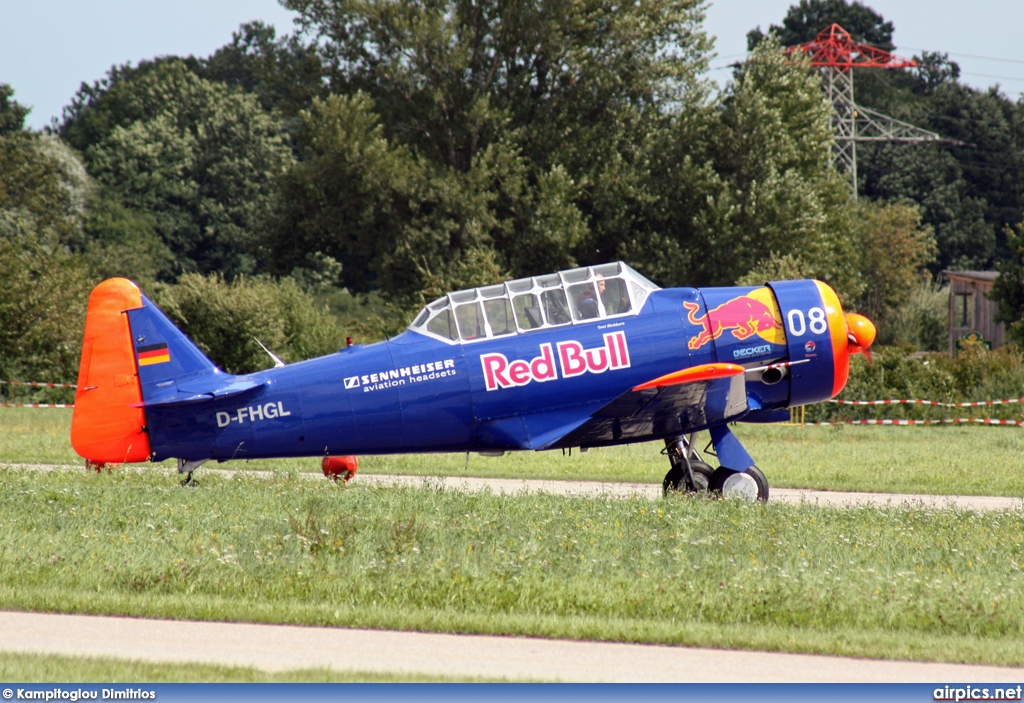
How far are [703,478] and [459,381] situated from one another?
3266mm

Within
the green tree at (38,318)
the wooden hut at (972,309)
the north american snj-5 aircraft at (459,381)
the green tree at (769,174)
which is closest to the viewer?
the north american snj-5 aircraft at (459,381)

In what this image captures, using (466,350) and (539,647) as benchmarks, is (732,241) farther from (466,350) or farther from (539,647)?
(539,647)

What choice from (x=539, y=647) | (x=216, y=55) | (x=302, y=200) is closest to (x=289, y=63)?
(x=302, y=200)

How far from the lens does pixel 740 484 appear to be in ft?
43.0

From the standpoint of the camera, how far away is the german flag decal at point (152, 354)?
13000mm

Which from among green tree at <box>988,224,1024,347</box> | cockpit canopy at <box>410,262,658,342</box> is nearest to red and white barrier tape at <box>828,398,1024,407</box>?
green tree at <box>988,224,1024,347</box>

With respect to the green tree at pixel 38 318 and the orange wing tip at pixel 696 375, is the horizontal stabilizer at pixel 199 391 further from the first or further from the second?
the green tree at pixel 38 318

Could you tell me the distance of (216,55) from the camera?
98188 mm

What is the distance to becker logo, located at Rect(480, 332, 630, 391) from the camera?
42.3ft

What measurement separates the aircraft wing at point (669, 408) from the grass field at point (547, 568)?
1396 millimetres

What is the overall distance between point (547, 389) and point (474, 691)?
22.5 ft

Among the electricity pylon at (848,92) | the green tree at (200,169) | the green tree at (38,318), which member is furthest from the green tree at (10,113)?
the electricity pylon at (848,92)

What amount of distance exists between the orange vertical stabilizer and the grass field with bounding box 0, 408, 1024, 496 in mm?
4083

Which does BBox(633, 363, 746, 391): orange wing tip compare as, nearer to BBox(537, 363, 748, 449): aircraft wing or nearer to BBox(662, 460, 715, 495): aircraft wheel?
BBox(537, 363, 748, 449): aircraft wing
